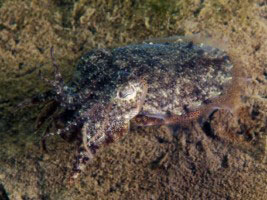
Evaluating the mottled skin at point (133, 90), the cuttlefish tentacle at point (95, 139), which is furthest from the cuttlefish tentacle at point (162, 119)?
the cuttlefish tentacle at point (95, 139)

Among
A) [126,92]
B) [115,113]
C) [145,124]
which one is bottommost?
[145,124]

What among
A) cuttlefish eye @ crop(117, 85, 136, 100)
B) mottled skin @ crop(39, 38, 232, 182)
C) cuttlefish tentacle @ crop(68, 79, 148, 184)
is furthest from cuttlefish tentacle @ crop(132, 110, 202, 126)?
cuttlefish eye @ crop(117, 85, 136, 100)

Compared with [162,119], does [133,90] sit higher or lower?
higher

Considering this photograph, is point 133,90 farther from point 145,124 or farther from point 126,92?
point 145,124

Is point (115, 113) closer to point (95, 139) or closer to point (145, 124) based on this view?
point (95, 139)

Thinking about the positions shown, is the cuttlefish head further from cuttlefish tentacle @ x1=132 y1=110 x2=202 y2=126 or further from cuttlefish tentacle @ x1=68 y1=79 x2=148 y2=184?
cuttlefish tentacle @ x1=132 y1=110 x2=202 y2=126

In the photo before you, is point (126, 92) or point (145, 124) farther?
point (145, 124)

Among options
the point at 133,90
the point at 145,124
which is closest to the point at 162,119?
the point at 145,124
